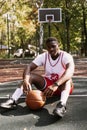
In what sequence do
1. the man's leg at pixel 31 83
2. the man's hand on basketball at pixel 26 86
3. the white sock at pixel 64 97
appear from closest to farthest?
the white sock at pixel 64 97 → the man's hand on basketball at pixel 26 86 → the man's leg at pixel 31 83

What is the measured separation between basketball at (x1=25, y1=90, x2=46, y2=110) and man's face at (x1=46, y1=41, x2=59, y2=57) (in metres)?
0.73

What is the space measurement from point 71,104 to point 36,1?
3074cm

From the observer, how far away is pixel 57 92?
Answer: 6824 mm

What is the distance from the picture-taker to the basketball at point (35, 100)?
632cm

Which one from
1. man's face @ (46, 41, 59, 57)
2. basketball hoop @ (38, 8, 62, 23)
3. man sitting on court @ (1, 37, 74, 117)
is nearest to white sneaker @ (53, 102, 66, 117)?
man sitting on court @ (1, 37, 74, 117)

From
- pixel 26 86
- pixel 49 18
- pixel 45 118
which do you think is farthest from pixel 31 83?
pixel 49 18

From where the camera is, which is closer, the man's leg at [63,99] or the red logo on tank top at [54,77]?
the man's leg at [63,99]

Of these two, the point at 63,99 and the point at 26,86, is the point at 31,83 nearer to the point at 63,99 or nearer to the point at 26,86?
the point at 26,86

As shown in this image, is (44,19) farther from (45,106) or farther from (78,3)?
(78,3)

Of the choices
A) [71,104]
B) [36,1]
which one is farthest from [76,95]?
[36,1]

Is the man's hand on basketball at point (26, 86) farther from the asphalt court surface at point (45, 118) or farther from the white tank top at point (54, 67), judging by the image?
the white tank top at point (54, 67)

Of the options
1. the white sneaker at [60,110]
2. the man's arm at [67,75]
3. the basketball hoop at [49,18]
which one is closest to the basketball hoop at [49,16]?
the basketball hoop at [49,18]

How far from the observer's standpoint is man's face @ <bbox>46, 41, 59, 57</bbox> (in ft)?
21.7

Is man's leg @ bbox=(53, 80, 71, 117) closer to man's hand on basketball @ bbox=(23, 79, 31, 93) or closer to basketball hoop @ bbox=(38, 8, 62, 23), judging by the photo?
man's hand on basketball @ bbox=(23, 79, 31, 93)
